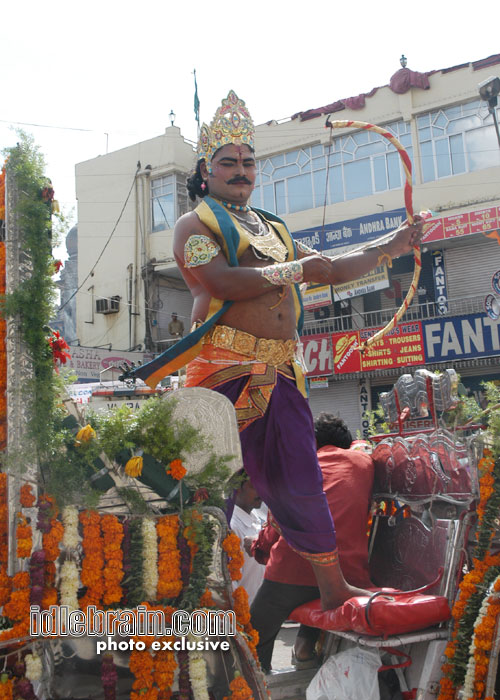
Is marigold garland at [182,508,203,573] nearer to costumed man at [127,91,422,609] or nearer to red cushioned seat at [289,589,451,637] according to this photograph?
costumed man at [127,91,422,609]

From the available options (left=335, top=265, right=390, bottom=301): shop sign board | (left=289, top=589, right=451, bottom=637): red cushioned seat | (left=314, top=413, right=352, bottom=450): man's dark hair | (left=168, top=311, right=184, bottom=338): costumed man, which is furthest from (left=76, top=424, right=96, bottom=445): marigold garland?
(left=168, top=311, right=184, bottom=338): costumed man

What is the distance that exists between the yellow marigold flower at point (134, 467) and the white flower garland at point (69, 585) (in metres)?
0.33

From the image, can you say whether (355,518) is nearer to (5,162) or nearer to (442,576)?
(442,576)

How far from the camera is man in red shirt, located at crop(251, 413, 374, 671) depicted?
3.18 m

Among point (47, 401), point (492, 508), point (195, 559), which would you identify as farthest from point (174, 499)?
point (492, 508)

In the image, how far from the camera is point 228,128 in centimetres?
307

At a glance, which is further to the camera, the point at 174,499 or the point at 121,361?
the point at 121,361

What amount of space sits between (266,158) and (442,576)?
17.0m

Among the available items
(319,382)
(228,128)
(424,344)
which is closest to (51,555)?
(228,128)

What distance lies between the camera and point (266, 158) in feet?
61.4

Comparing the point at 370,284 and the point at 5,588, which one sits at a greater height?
the point at 370,284

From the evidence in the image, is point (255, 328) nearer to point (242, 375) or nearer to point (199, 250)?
point (242, 375)

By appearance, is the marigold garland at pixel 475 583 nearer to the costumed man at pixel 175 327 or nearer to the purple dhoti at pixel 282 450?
the purple dhoti at pixel 282 450

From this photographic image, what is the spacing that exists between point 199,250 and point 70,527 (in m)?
1.26
